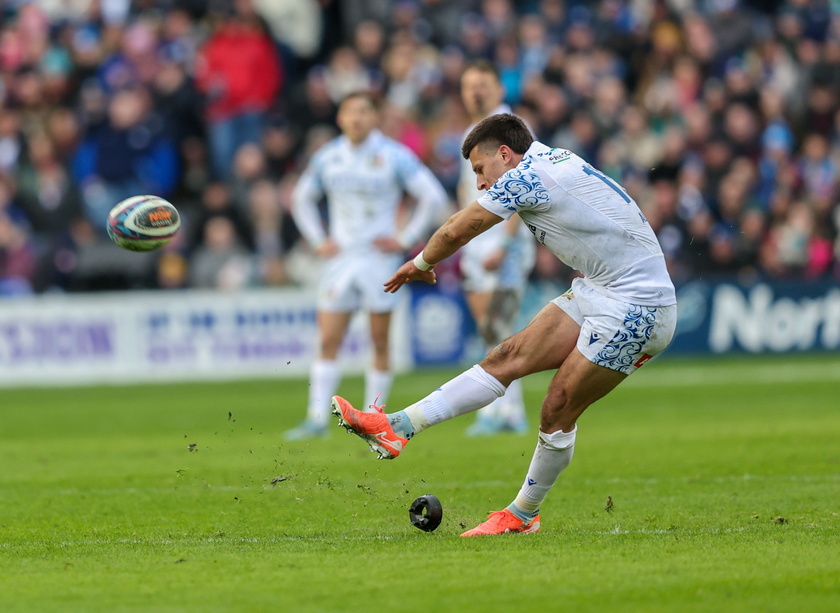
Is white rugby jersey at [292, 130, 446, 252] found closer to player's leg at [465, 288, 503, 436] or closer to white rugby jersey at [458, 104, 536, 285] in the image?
white rugby jersey at [458, 104, 536, 285]

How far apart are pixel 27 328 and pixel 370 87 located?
636 centimetres

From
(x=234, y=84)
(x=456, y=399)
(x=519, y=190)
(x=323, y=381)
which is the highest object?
(x=234, y=84)

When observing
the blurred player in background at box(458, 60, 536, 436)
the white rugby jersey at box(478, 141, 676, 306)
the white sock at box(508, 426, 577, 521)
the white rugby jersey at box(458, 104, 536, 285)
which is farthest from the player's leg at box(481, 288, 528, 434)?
the white rugby jersey at box(478, 141, 676, 306)

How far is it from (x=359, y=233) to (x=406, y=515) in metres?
5.35

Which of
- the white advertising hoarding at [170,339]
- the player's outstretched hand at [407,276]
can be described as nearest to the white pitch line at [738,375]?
the white advertising hoarding at [170,339]

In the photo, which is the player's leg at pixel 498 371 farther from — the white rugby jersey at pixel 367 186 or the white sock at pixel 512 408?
the white rugby jersey at pixel 367 186

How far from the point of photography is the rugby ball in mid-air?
8.00 metres

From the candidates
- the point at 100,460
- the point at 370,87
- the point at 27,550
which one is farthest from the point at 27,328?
the point at 27,550

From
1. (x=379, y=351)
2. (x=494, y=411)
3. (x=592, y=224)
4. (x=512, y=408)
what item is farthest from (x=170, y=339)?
(x=592, y=224)

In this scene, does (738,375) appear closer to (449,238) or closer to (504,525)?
(504,525)

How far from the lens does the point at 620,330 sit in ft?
23.4

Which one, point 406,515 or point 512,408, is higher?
point 406,515

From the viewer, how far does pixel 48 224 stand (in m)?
20.6

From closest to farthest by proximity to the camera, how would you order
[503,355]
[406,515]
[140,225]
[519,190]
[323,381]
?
[519,190] → [503,355] → [140,225] → [406,515] → [323,381]
